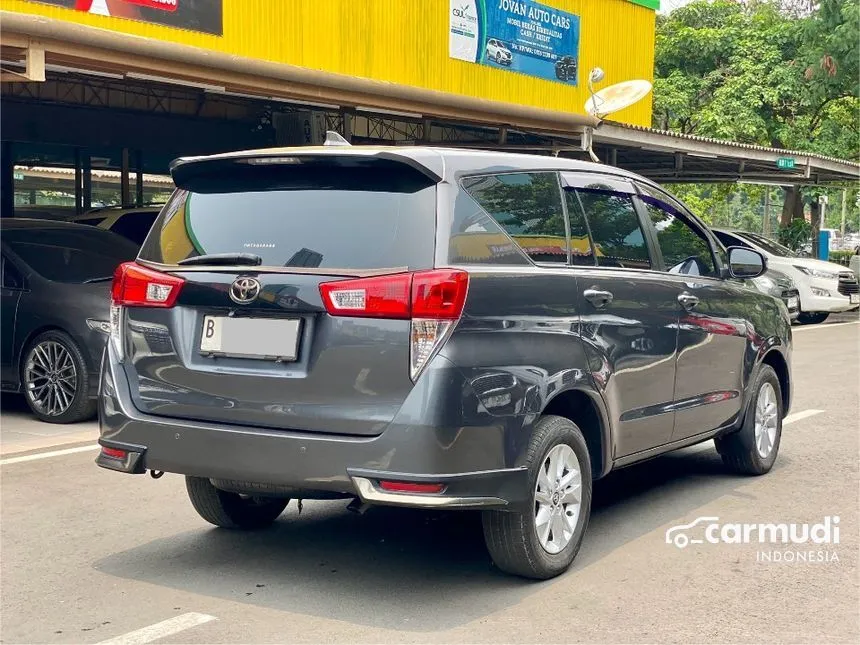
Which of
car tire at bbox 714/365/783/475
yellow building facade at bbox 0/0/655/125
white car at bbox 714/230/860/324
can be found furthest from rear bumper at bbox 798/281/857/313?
car tire at bbox 714/365/783/475

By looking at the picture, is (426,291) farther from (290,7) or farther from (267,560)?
(290,7)

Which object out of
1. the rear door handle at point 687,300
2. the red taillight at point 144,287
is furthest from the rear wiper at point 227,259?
the rear door handle at point 687,300

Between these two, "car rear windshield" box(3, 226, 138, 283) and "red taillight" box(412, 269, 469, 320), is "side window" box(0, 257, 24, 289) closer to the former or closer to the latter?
"car rear windshield" box(3, 226, 138, 283)

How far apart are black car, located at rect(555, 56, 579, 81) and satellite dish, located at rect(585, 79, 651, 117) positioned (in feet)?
20.7

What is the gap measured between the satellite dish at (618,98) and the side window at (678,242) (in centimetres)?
1110

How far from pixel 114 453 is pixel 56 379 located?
4.55 m

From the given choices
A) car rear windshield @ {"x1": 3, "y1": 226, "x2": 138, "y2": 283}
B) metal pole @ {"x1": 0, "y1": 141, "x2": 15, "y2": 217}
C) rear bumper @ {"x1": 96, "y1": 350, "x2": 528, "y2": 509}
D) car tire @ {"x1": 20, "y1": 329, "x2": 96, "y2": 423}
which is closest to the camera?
rear bumper @ {"x1": 96, "y1": 350, "x2": 528, "y2": 509}

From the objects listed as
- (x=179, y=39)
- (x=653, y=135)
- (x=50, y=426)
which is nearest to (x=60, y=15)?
(x=179, y=39)

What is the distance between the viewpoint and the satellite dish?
17422 mm

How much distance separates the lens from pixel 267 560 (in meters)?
5.13

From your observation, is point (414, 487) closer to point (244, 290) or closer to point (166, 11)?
point (244, 290)

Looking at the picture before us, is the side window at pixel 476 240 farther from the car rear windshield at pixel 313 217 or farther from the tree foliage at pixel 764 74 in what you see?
the tree foliage at pixel 764 74

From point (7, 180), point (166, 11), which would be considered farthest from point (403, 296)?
point (7, 180)

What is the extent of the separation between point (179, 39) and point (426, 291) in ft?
42.3
